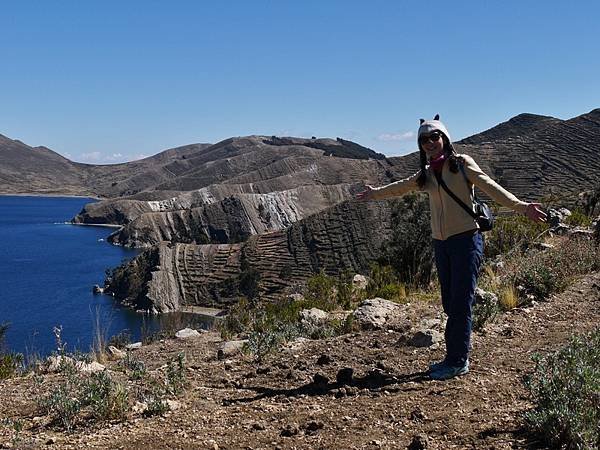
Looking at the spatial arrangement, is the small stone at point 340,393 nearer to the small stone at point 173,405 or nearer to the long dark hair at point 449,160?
the small stone at point 173,405

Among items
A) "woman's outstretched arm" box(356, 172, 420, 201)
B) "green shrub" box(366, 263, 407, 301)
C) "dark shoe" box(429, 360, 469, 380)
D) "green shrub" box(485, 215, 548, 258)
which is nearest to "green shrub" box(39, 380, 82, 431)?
"dark shoe" box(429, 360, 469, 380)

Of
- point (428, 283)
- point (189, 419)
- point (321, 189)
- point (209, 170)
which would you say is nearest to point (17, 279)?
point (321, 189)

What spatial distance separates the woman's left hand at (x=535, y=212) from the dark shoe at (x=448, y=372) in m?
1.24

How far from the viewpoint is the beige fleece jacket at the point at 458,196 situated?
4.48 meters

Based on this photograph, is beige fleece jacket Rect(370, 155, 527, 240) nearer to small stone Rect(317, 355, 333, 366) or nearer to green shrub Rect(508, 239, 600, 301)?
small stone Rect(317, 355, 333, 366)

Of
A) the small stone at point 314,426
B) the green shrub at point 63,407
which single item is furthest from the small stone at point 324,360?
the green shrub at point 63,407

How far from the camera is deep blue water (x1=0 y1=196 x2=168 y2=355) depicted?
39.8 metres

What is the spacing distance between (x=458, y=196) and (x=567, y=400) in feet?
5.62

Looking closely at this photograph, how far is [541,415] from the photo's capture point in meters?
3.35

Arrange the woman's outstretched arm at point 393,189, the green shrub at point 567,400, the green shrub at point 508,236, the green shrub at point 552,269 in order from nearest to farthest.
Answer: the green shrub at point 567,400 < the woman's outstretched arm at point 393,189 < the green shrub at point 552,269 < the green shrub at point 508,236

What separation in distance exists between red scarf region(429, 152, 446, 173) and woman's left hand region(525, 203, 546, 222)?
699 millimetres

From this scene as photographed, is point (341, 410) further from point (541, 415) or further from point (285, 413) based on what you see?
point (541, 415)

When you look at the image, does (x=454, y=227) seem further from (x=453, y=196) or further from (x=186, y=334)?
(x=186, y=334)

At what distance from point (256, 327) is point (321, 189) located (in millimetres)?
103117
